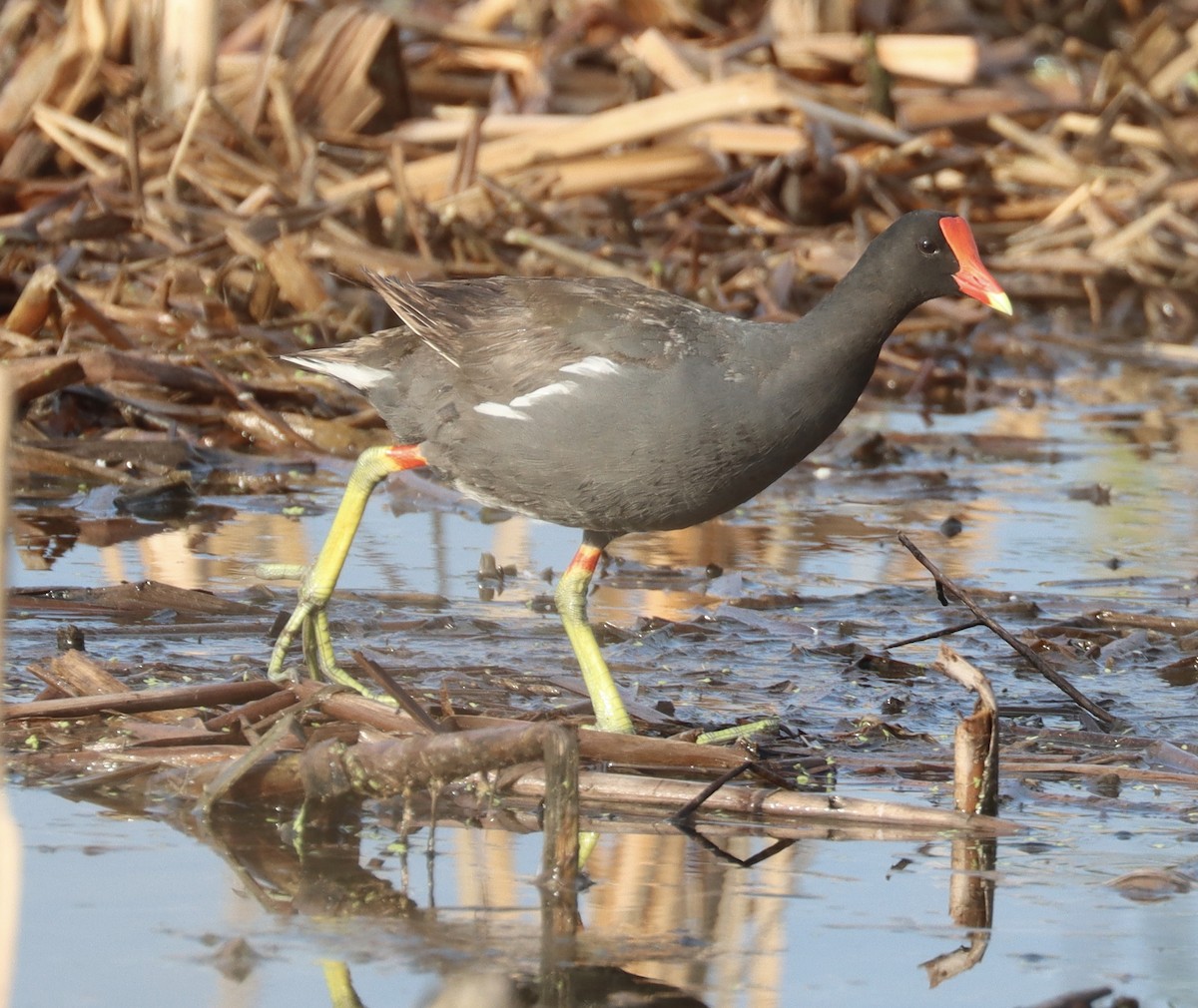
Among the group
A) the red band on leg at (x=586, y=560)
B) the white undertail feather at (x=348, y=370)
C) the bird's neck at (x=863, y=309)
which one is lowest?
the red band on leg at (x=586, y=560)

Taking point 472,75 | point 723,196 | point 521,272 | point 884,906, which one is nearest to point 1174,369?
point 723,196

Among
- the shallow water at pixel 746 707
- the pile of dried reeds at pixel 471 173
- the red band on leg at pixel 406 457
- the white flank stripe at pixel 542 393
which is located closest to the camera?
the shallow water at pixel 746 707

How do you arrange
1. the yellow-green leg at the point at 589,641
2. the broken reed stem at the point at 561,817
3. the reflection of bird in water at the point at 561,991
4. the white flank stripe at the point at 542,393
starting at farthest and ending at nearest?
the white flank stripe at the point at 542,393 → the yellow-green leg at the point at 589,641 → the broken reed stem at the point at 561,817 → the reflection of bird in water at the point at 561,991

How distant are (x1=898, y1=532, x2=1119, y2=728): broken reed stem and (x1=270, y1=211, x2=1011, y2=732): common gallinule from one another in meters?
0.36

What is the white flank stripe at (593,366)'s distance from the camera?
11.6 feet

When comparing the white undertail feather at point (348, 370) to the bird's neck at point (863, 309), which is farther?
the white undertail feather at point (348, 370)

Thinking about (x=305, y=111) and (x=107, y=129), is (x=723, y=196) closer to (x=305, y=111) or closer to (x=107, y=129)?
(x=305, y=111)

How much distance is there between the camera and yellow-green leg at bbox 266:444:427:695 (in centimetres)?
375

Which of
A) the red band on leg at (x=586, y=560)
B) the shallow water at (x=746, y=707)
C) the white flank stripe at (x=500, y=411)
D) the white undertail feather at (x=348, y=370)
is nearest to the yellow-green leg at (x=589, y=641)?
the red band on leg at (x=586, y=560)

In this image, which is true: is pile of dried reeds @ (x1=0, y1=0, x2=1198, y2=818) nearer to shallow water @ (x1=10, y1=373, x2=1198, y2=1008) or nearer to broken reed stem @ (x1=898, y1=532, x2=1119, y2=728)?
shallow water @ (x1=10, y1=373, x2=1198, y2=1008)

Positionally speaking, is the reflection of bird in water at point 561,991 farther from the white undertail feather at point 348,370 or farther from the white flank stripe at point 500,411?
the white undertail feather at point 348,370


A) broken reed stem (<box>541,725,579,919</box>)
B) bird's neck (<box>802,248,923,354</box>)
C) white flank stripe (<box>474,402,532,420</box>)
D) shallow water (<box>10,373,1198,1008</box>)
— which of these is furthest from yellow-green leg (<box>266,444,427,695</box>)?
broken reed stem (<box>541,725,579,919</box>)

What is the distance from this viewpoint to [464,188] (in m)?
7.86

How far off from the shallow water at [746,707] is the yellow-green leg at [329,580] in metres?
0.12
